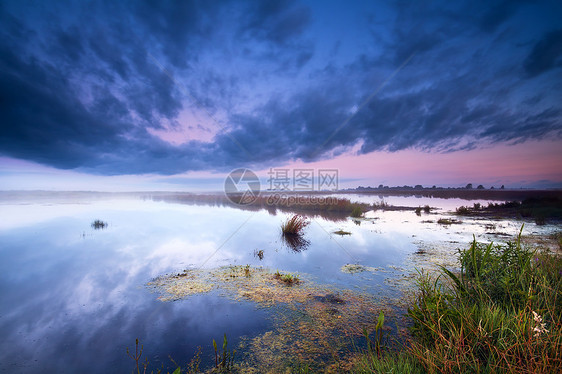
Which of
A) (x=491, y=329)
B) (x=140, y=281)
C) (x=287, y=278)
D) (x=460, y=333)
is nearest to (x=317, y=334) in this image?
(x=460, y=333)

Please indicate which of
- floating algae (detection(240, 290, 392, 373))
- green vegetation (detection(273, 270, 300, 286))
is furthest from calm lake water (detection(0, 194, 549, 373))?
green vegetation (detection(273, 270, 300, 286))

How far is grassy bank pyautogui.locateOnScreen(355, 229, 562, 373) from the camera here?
2430 millimetres

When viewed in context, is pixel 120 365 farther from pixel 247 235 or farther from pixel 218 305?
pixel 247 235

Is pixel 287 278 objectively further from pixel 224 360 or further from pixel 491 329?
pixel 491 329

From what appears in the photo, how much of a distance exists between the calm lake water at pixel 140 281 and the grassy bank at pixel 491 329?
246cm

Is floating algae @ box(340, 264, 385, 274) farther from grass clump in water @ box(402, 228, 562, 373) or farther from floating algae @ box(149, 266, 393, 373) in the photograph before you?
grass clump in water @ box(402, 228, 562, 373)

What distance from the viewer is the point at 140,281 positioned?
7277mm

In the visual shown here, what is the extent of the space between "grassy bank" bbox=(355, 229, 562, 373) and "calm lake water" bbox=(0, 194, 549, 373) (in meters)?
2.46

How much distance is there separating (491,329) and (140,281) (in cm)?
832

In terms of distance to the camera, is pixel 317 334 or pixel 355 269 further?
pixel 355 269

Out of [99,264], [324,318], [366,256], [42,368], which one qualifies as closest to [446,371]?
[324,318]

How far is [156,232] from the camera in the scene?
49.9 feet

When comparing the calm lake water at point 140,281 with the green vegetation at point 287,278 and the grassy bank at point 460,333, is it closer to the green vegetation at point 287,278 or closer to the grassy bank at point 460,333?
the green vegetation at point 287,278

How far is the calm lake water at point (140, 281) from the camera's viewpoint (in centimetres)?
421
